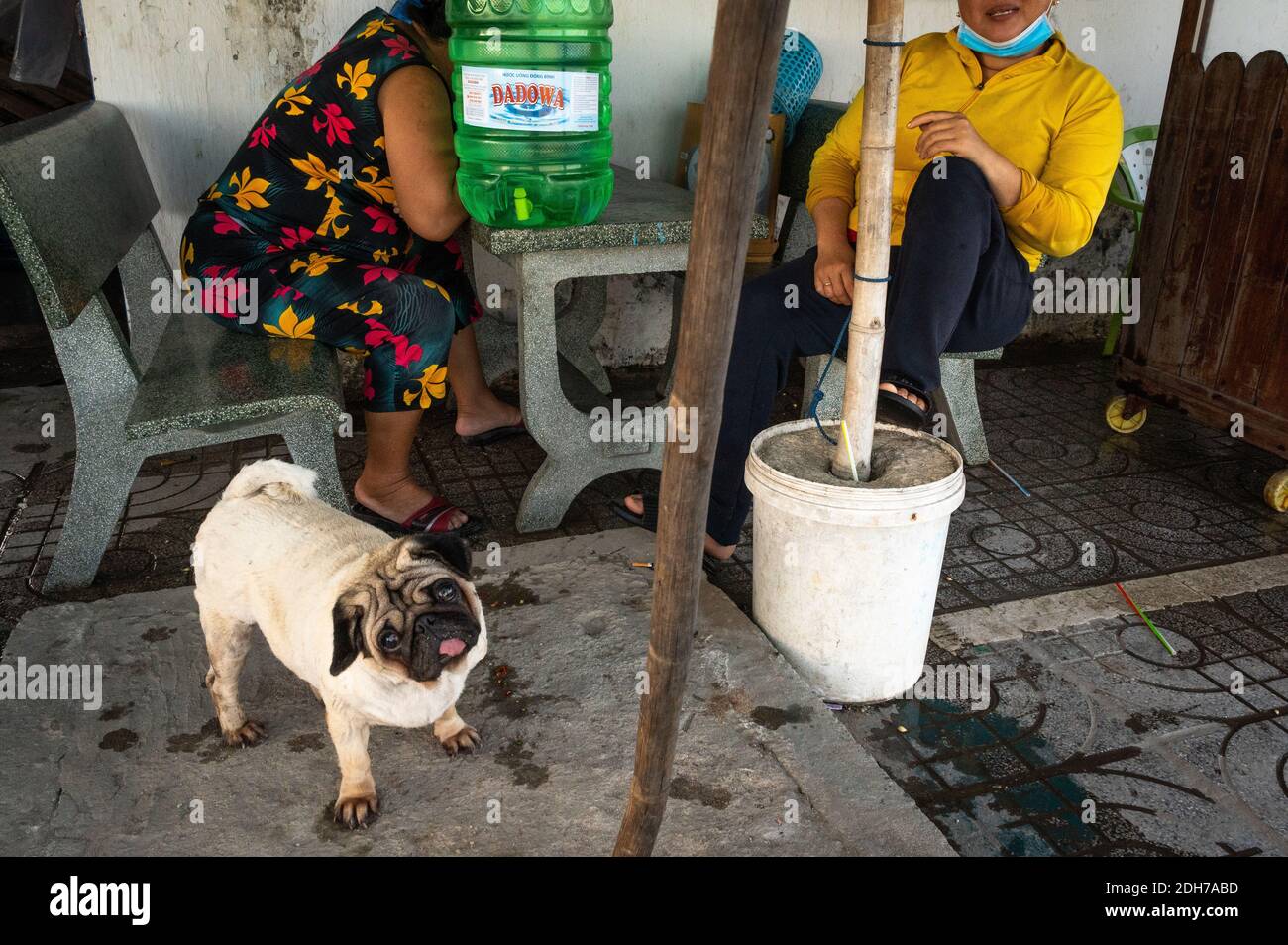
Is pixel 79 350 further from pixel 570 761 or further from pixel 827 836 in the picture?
pixel 827 836

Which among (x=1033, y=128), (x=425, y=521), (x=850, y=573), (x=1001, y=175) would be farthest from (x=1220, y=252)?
(x=425, y=521)

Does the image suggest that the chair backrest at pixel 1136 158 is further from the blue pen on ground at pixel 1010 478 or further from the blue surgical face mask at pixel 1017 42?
the blue surgical face mask at pixel 1017 42

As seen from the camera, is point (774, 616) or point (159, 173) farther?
point (159, 173)

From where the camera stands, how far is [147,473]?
3.91 metres

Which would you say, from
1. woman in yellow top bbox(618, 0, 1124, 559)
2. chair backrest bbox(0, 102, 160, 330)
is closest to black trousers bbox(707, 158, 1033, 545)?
woman in yellow top bbox(618, 0, 1124, 559)

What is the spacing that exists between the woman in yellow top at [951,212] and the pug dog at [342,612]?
1.20 m

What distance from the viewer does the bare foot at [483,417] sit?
418 centimetres

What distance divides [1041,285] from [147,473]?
439 centimetres

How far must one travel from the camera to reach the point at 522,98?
9.48 ft

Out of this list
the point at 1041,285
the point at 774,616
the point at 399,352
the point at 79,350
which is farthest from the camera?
the point at 1041,285

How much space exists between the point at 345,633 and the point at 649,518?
1.57 m

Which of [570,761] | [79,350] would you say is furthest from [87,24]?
[570,761]

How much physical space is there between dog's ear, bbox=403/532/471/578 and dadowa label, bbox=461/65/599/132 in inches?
54.0

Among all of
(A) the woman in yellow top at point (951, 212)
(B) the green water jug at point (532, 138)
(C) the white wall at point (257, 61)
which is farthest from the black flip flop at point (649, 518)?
(C) the white wall at point (257, 61)
